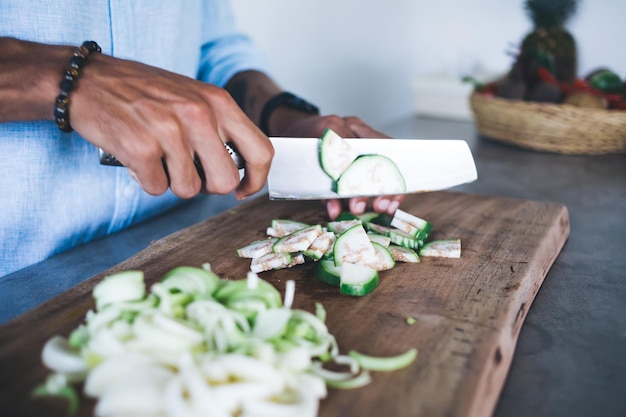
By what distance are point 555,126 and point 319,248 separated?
1697 millimetres

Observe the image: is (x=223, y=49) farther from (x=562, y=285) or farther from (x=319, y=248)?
(x=562, y=285)

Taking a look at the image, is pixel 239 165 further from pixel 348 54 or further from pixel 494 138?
pixel 348 54

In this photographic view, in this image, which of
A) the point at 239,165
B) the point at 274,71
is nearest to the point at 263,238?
the point at 239,165

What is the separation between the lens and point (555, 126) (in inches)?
99.3

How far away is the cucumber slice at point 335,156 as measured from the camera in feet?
4.67

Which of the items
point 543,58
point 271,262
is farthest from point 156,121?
point 543,58

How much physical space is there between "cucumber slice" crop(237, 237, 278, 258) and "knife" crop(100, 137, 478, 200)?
0.16 m

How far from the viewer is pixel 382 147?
149 centimetres

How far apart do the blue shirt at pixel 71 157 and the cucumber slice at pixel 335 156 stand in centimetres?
54

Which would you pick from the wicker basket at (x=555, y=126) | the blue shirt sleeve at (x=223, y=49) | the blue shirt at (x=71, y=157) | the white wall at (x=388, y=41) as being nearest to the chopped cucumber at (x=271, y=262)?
the blue shirt at (x=71, y=157)

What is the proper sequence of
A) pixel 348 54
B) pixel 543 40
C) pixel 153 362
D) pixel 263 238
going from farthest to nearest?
pixel 348 54 < pixel 543 40 < pixel 263 238 < pixel 153 362

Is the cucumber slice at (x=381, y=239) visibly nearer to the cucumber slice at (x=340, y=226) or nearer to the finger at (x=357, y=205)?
the cucumber slice at (x=340, y=226)

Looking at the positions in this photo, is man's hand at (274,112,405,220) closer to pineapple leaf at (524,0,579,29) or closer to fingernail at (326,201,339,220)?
fingernail at (326,201,339,220)

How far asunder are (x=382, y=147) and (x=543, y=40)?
6.73 ft
